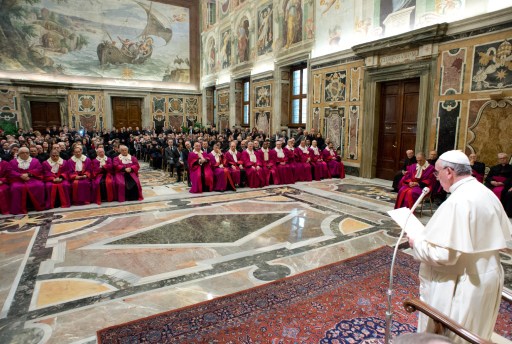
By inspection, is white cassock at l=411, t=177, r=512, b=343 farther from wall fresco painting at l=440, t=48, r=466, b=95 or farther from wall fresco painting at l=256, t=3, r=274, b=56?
wall fresco painting at l=256, t=3, r=274, b=56

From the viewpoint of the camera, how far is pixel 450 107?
8195 mm

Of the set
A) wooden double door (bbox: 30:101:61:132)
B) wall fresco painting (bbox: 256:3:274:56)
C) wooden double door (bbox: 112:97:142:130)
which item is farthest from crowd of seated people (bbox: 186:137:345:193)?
wooden double door (bbox: 30:101:61:132)

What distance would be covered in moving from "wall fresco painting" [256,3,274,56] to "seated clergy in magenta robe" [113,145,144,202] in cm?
993

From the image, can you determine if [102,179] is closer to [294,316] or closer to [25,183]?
[25,183]

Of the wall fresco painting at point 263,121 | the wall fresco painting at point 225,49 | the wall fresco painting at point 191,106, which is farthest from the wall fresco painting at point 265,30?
the wall fresco painting at point 191,106

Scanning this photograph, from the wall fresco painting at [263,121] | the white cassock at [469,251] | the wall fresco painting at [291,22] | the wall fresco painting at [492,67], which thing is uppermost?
the wall fresco painting at [291,22]

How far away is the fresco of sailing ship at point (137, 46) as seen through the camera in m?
20.9

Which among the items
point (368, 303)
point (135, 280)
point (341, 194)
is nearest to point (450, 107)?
point (341, 194)

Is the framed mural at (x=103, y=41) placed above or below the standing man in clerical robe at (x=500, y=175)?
above

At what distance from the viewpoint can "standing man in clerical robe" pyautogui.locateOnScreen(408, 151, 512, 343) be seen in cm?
178

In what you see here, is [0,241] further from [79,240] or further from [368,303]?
[368,303]

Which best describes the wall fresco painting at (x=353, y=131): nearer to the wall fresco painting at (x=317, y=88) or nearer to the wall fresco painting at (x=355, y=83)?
the wall fresco painting at (x=355, y=83)

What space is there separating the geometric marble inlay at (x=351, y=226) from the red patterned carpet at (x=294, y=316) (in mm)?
1763

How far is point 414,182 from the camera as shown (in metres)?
6.56
